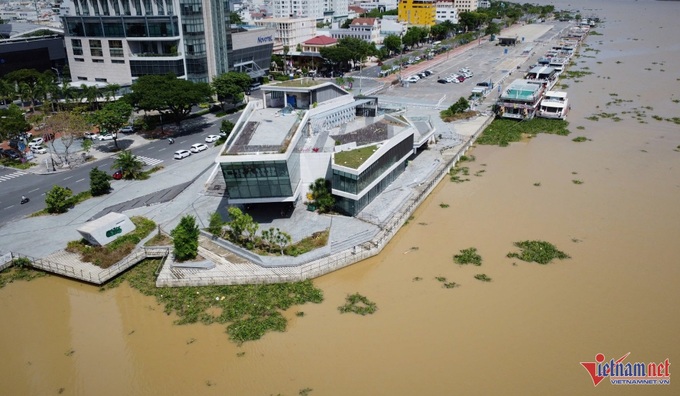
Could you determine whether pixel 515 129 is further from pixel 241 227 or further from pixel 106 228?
pixel 106 228

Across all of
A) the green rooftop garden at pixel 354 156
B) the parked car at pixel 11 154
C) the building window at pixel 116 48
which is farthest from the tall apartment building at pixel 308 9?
the green rooftop garden at pixel 354 156

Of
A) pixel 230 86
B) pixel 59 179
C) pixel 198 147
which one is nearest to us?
pixel 59 179

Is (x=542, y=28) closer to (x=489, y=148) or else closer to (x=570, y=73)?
(x=570, y=73)

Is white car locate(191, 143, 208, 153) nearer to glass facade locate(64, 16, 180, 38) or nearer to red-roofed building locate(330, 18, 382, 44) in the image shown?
glass facade locate(64, 16, 180, 38)

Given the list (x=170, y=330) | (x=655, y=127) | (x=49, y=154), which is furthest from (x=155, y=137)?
(x=655, y=127)

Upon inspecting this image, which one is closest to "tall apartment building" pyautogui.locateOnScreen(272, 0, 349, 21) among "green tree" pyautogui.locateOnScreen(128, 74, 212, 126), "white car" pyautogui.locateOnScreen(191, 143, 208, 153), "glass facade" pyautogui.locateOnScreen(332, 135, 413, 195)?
"green tree" pyautogui.locateOnScreen(128, 74, 212, 126)

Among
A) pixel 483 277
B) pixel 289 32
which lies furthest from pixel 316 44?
pixel 483 277
